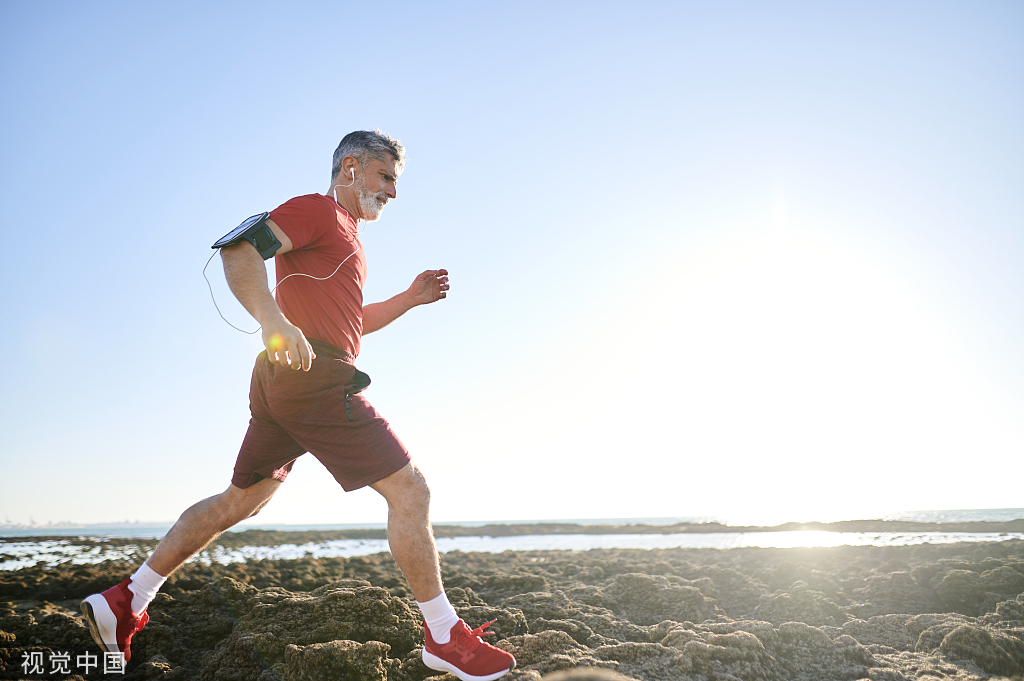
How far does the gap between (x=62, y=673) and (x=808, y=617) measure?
4.28m

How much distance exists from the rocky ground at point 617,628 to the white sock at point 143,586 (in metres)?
0.44

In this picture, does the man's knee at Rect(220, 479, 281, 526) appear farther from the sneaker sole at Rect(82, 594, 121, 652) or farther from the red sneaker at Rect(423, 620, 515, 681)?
the red sneaker at Rect(423, 620, 515, 681)

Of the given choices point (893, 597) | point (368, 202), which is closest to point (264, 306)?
point (368, 202)

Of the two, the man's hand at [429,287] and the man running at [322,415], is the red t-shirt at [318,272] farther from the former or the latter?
the man's hand at [429,287]

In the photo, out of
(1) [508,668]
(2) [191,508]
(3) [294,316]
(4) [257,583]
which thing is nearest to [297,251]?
(3) [294,316]

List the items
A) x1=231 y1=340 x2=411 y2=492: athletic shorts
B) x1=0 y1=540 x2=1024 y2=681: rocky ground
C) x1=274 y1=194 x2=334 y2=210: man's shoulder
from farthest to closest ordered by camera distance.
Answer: x1=0 y1=540 x2=1024 y2=681: rocky ground, x1=274 y1=194 x2=334 y2=210: man's shoulder, x1=231 y1=340 x2=411 y2=492: athletic shorts

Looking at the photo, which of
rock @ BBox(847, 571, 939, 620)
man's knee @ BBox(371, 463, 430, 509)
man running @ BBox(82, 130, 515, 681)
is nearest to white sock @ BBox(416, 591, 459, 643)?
man running @ BBox(82, 130, 515, 681)

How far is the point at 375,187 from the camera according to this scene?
8.77 feet

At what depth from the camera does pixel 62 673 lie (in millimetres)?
2686

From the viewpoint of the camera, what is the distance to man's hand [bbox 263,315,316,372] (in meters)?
1.96

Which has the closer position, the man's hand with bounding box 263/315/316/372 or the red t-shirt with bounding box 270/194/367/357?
the man's hand with bounding box 263/315/316/372

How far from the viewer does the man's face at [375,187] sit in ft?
8.70

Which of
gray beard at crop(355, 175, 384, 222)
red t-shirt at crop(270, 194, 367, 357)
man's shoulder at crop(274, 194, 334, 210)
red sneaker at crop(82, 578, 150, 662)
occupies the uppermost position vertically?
gray beard at crop(355, 175, 384, 222)

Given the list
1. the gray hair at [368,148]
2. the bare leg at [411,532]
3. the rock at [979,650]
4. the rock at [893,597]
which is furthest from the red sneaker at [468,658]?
the rock at [893,597]
